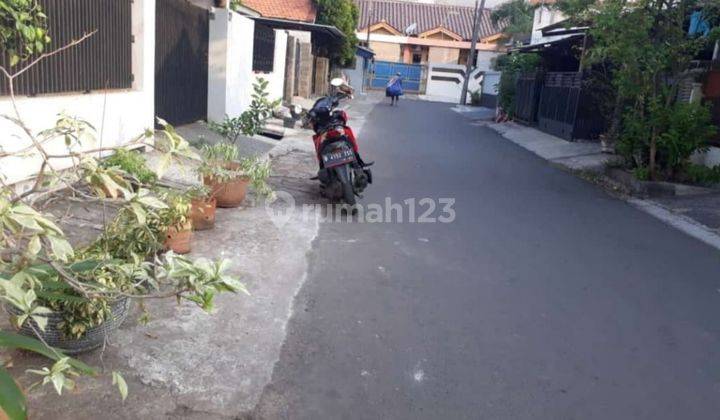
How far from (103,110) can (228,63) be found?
558 cm

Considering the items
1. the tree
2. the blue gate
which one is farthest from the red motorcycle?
the blue gate

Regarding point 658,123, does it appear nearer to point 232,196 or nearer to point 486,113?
point 232,196

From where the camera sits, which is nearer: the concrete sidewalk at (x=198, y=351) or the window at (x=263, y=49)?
the concrete sidewalk at (x=198, y=351)

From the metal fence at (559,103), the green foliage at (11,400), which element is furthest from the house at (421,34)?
the green foliage at (11,400)

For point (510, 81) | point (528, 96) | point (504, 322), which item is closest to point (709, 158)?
point (504, 322)

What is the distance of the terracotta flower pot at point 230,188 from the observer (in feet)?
19.7

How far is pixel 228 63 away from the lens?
1161 cm

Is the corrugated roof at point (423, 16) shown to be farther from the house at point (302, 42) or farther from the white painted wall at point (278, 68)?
the white painted wall at point (278, 68)

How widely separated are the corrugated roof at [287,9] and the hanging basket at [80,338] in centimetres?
2549

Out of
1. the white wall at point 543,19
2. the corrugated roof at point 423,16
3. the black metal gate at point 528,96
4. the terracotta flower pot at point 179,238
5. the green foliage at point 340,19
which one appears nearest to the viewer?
the terracotta flower pot at point 179,238

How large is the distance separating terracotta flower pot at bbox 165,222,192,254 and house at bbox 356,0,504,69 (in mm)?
38056

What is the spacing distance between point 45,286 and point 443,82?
40.9m

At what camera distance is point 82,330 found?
302cm

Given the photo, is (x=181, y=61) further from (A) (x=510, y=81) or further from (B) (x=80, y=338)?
(A) (x=510, y=81)
